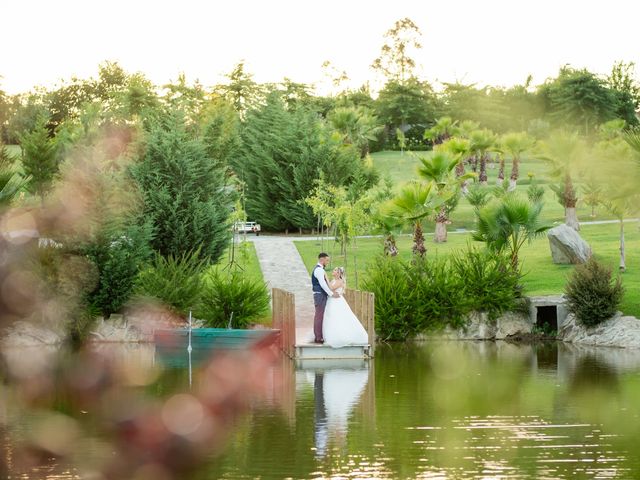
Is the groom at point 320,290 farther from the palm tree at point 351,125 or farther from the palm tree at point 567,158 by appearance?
the palm tree at point 351,125

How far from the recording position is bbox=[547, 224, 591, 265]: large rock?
4481 centimetres

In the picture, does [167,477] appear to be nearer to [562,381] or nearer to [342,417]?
[342,417]

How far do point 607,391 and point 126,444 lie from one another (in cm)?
964

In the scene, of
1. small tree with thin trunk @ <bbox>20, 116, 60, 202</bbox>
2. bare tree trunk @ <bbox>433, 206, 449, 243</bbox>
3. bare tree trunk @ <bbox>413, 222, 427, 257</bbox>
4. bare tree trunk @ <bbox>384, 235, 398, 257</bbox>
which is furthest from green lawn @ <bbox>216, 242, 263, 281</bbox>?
small tree with thin trunk @ <bbox>20, 116, 60, 202</bbox>

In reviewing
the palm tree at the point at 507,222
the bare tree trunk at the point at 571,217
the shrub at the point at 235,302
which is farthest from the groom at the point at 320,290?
the bare tree trunk at the point at 571,217

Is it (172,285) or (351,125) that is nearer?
(172,285)

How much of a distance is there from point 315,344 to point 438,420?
9.29 meters

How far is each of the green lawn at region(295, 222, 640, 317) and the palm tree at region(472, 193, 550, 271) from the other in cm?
119

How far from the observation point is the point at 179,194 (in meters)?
39.1

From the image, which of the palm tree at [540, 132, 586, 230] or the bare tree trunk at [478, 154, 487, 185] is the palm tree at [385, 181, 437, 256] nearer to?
the palm tree at [540, 132, 586, 230]

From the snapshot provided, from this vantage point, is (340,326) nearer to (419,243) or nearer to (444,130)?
(419,243)

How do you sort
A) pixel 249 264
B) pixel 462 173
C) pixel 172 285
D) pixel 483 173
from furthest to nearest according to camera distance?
pixel 483 173 < pixel 462 173 < pixel 249 264 < pixel 172 285

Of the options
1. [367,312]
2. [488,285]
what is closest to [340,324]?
[367,312]

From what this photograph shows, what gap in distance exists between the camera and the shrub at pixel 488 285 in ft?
112
